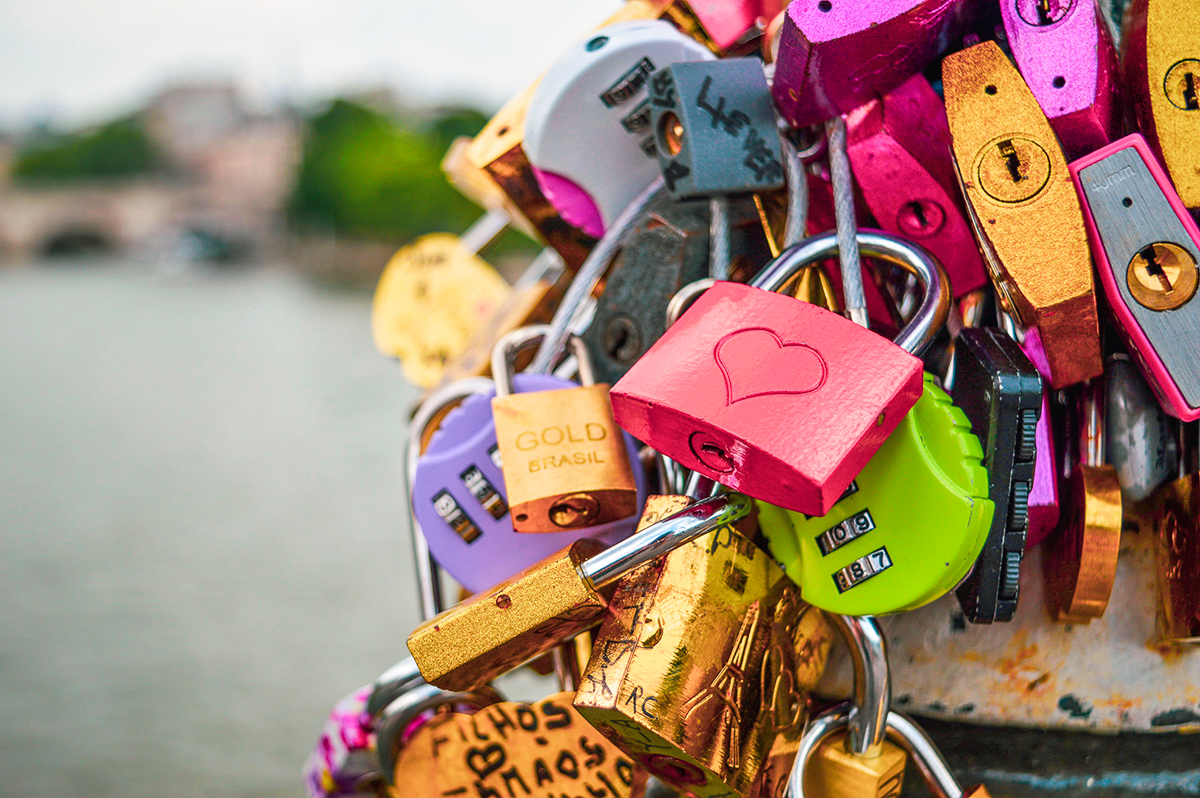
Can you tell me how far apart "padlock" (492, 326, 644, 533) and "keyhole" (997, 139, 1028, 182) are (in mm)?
203

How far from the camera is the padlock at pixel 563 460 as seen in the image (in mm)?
428

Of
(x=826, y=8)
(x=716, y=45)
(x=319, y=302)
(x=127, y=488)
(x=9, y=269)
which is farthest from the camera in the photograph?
(x=9, y=269)

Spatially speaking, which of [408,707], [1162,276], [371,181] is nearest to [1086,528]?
[1162,276]

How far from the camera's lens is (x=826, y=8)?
A: 406 mm

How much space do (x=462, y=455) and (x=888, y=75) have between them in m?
0.27

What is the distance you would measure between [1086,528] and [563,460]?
23 cm

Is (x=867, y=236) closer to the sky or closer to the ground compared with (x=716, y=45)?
closer to the ground

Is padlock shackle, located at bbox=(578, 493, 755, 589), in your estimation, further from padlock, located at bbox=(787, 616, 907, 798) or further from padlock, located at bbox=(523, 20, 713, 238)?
padlock, located at bbox=(523, 20, 713, 238)

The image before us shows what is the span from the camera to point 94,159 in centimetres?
2522

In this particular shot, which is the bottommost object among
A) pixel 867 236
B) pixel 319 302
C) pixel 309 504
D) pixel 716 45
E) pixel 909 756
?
pixel 909 756

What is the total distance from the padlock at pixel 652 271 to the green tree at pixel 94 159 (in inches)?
1109

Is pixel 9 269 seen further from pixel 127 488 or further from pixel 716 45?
pixel 716 45

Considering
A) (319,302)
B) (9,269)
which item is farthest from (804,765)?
(9,269)

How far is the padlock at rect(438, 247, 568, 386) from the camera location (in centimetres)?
67
